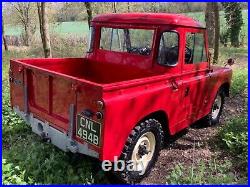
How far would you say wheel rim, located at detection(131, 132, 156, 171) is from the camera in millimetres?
4086

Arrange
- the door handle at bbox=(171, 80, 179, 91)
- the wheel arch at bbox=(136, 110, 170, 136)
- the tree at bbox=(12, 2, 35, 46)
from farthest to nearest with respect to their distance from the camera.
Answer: the tree at bbox=(12, 2, 35, 46), the door handle at bbox=(171, 80, 179, 91), the wheel arch at bbox=(136, 110, 170, 136)

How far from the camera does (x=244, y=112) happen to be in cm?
729

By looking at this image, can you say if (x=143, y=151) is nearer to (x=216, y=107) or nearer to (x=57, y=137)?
(x=57, y=137)

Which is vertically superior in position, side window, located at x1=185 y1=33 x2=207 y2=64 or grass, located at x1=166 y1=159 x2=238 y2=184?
side window, located at x1=185 y1=33 x2=207 y2=64

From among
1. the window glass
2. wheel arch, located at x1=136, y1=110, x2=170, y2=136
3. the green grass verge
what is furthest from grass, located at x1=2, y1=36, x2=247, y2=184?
the green grass verge

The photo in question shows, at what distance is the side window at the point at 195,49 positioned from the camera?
5027 mm

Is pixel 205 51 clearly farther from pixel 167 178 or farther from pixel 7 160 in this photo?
pixel 7 160

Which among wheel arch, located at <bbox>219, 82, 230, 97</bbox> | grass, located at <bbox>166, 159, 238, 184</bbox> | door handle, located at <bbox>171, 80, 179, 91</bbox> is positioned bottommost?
grass, located at <bbox>166, 159, 238, 184</bbox>

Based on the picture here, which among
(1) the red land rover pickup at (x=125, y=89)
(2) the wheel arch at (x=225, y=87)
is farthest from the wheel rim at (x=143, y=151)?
(2) the wheel arch at (x=225, y=87)

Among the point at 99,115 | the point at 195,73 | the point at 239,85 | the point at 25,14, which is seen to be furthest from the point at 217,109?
the point at 25,14

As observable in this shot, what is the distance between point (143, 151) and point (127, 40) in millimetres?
1928

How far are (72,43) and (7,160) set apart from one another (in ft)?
54.0

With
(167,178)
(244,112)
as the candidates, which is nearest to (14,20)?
(244,112)

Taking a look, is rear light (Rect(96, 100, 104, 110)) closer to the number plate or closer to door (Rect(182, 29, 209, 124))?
the number plate
